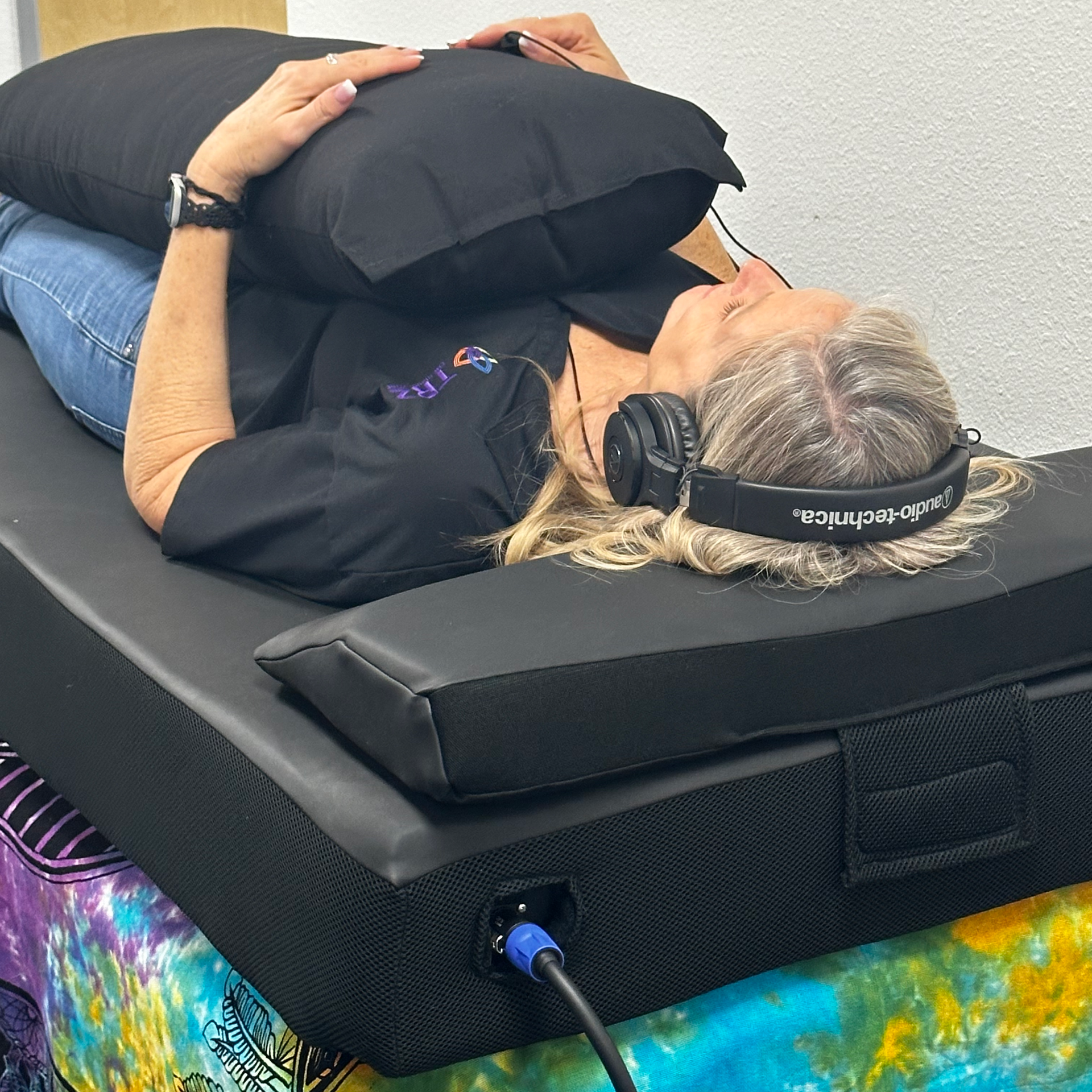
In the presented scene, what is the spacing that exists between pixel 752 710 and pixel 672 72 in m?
1.35

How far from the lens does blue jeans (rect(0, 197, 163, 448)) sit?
4.91 feet

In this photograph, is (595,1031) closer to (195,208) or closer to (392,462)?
(392,462)

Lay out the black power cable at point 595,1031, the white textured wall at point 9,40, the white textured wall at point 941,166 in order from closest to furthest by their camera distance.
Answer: the black power cable at point 595,1031, the white textured wall at point 941,166, the white textured wall at point 9,40

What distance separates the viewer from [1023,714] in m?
0.96

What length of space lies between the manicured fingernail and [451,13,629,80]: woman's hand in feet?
1.35

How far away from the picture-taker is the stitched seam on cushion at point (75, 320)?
149 cm

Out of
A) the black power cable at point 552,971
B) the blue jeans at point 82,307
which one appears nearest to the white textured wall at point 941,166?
the blue jeans at point 82,307

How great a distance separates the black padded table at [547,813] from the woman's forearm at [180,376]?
161mm

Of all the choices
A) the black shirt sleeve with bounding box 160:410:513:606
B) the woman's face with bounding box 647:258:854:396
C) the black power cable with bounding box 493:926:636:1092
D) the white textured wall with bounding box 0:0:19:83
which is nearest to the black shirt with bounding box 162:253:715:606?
the black shirt sleeve with bounding box 160:410:513:606

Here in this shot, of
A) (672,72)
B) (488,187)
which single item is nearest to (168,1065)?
(488,187)

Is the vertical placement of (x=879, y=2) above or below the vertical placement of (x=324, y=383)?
above

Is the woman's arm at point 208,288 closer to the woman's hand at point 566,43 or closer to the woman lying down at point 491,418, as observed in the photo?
the woman lying down at point 491,418

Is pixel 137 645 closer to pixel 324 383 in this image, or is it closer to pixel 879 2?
pixel 324 383

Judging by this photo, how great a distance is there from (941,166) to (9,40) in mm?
2411
